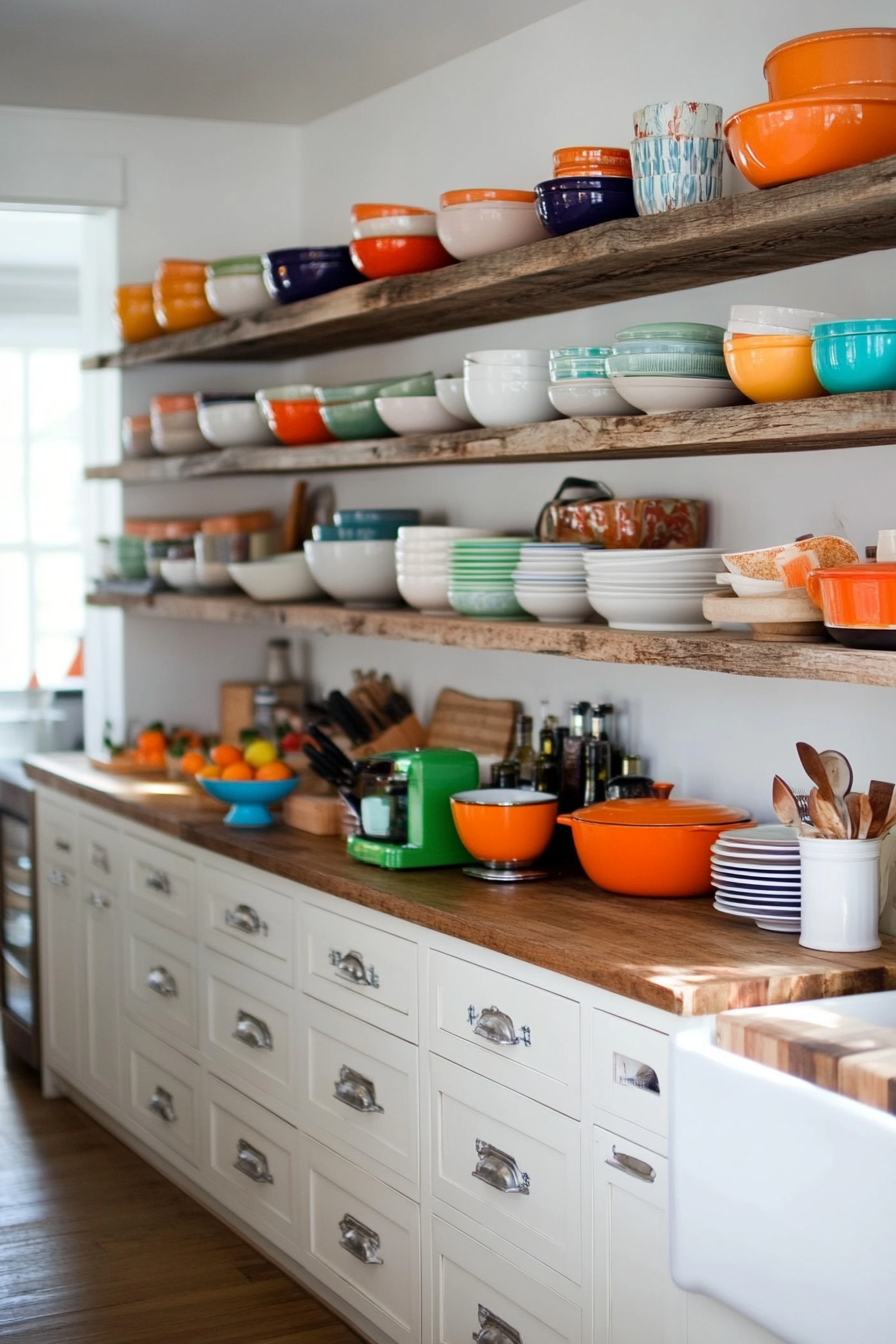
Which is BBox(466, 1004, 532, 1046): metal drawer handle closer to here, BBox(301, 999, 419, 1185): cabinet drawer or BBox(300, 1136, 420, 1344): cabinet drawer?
BBox(301, 999, 419, 1185): cabinet drawer

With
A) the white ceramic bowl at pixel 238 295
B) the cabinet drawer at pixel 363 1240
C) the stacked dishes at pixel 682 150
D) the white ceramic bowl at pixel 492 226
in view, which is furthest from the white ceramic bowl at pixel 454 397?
the cabinet drawer at pixel 363 1240

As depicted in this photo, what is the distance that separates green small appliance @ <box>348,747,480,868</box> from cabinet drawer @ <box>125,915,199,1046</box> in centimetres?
76

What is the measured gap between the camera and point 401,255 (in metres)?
3.28

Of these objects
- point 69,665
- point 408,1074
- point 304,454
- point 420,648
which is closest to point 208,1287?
point 408,1074

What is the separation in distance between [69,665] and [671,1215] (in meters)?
5.43

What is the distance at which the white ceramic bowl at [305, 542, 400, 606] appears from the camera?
360 centimetres

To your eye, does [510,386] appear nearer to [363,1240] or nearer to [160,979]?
[363,1240]

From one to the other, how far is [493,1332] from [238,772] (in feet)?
4.90

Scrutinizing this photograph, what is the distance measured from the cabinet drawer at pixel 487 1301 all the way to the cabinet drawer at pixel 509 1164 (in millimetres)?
54

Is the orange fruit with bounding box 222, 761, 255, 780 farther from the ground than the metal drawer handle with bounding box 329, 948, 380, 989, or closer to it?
farther from the ground

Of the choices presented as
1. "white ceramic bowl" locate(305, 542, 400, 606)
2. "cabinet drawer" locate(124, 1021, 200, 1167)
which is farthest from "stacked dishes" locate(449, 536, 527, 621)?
"cabinet drawer" locate(124, 1021, 200, 1167)

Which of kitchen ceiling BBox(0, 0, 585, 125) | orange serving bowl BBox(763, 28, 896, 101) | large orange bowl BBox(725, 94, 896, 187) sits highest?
kitchen ceiling BBox(0, 0, 585, 125)

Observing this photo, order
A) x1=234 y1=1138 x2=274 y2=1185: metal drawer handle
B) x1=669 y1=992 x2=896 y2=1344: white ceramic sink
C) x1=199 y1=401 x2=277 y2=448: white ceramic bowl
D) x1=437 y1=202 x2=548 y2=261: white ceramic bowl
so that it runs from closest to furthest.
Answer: x1=669 y1=992 x2=896 y2=1344: white ceramic sink → x1=437 y1=202 x2=548 y2=261: white ceramic bowl → x1=234 y1=1138 x2=274 y2=1185: metal drawer handle → x1=199 y1=401 x2=277 y2=448: white ceramic bowl

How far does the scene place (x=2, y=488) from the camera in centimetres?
698
